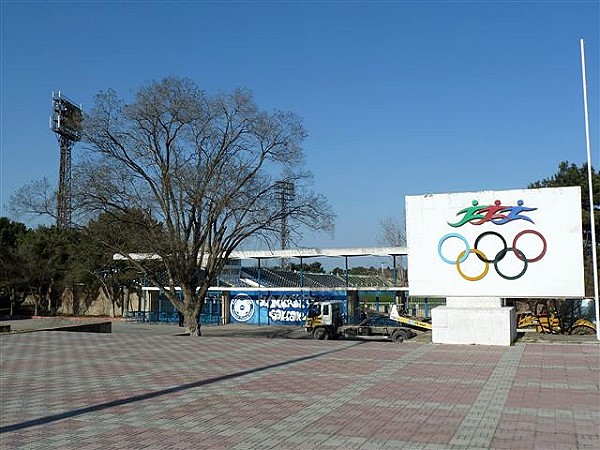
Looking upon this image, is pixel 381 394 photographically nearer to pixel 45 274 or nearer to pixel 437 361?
pixel 437 361

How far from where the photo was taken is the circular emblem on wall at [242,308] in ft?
138

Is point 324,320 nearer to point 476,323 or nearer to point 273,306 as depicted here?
point 476,323

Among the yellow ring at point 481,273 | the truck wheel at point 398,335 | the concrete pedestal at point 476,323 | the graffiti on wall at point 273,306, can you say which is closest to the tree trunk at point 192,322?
the truck wheel at point 398,335

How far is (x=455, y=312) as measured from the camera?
64.1 feet

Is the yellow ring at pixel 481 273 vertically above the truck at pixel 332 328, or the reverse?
the yellow ring at pixel 481 273

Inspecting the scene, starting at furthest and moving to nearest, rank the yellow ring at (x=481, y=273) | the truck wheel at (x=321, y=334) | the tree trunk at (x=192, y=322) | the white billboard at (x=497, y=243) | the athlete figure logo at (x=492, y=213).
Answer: the tree trunk at (x=192, y=322) < the truck wheel at (x=321, y=334) < the yellow ring at (x=481, y=273) < the athlete figure logo at (x=492, y=213) < the white billboard at (x=497, y=243)

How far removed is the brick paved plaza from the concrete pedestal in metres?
0.86

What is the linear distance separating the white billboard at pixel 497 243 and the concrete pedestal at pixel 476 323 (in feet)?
1.58

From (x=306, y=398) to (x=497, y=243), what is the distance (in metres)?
11.8

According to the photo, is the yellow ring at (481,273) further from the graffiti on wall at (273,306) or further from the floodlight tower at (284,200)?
the graffiti on wall at (273,306)

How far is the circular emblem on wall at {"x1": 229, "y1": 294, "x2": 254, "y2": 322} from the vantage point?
42000 millimetres

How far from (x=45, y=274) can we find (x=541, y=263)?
41.6 metres

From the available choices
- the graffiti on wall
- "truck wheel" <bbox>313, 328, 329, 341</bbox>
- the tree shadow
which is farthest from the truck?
the tree shadow

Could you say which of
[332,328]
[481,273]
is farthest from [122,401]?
[332,328]
